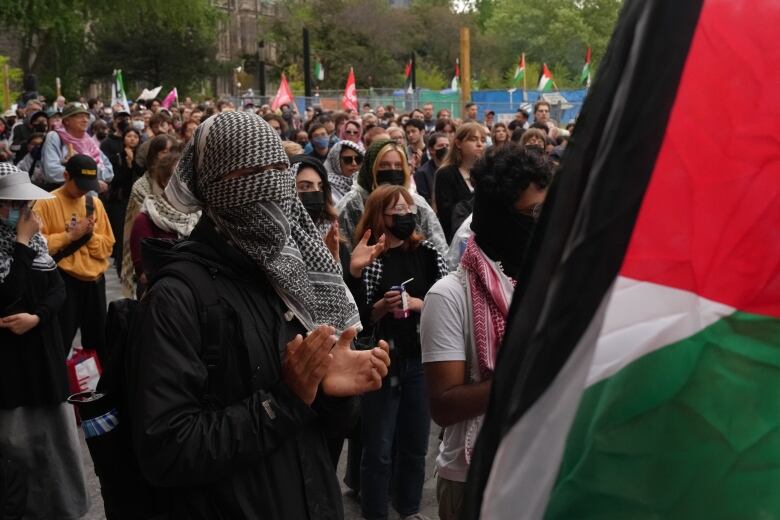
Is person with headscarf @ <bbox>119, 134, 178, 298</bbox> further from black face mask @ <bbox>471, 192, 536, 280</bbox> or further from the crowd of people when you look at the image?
black face mask @ <bbox>471, 192, 536, 280</bbox>

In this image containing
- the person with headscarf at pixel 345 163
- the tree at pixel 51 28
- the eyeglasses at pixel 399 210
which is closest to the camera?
the eyeglasses at pixel 399 210

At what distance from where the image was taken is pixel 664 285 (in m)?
1.00

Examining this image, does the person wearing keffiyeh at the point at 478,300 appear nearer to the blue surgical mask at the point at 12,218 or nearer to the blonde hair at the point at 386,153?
the blue surgical mask at the point at 12,218

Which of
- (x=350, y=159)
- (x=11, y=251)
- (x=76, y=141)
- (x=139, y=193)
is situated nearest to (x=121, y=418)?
(x=11, y=251)

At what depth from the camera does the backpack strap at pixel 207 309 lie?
2143 millimetres

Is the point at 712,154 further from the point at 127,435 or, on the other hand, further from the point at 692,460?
the point at 127,435

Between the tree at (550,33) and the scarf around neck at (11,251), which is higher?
the tree at (550,33)

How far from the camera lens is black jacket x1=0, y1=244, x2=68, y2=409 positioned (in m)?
4.60

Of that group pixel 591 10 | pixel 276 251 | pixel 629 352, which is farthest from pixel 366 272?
pixel 591 10

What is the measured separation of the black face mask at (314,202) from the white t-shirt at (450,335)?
1.88 m

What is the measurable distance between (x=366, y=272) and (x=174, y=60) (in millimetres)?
51653

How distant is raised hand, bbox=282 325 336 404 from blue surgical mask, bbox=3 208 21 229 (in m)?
2.86

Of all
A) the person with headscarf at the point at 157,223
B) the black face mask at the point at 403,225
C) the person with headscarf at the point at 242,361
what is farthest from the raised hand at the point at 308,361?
the person with headscarf at the point at 157,223

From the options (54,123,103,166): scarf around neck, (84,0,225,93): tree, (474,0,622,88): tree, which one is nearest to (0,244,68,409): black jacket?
(54,123,103,166): scarf around neck
